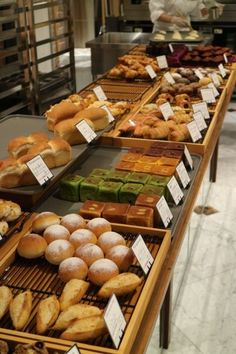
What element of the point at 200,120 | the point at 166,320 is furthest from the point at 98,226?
the point at 200,120

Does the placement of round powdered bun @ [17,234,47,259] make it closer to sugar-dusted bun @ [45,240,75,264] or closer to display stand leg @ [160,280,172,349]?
sugar-dusted bun @ [45,240,75,264]

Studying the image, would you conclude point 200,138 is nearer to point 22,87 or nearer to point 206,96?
point 206,96

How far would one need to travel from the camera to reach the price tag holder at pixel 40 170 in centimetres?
194

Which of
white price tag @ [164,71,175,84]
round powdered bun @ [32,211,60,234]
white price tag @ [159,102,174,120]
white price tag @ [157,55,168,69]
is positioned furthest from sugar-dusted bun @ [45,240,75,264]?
white price tag @ [157,55,168,69]

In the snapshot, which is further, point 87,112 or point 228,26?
point 228,26

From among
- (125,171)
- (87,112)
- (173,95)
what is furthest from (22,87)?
(125,171)

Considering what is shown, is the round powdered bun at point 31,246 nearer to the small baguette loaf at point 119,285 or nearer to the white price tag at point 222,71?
the small baguette loaf at point 119,285

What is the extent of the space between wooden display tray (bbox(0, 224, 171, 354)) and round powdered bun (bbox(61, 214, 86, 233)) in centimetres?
12

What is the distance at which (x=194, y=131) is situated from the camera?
2.70 meters

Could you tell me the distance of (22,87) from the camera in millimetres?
4699

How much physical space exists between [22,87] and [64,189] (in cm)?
281

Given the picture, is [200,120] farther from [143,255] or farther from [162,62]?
[162,62]

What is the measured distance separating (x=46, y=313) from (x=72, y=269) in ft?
0.65

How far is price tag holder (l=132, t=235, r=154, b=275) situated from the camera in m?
1.53
